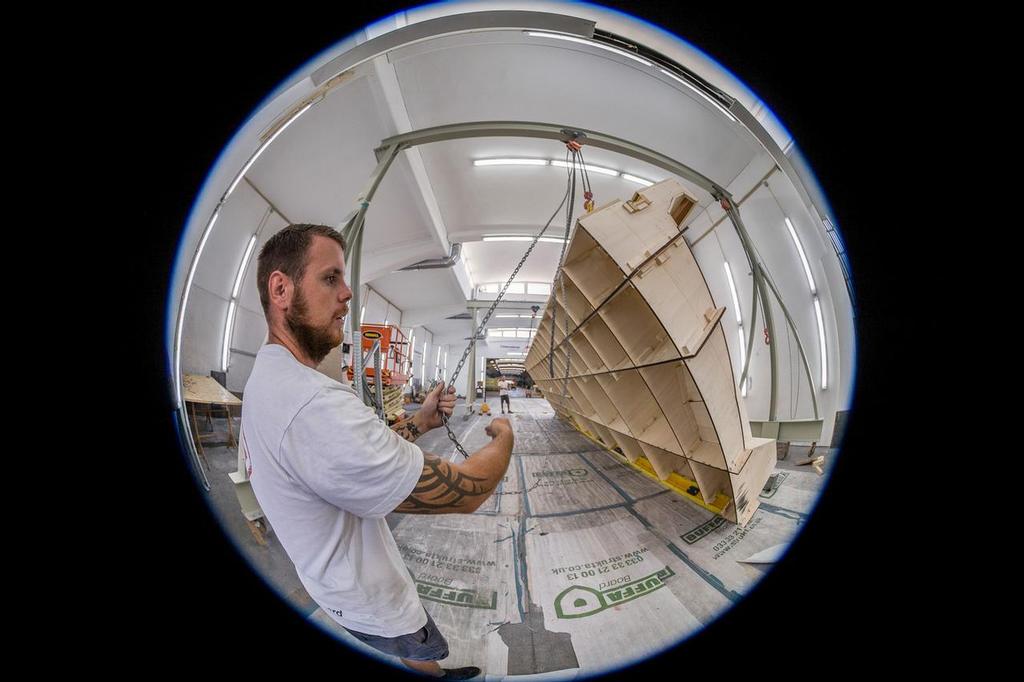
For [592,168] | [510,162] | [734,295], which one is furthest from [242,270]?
[734,295]

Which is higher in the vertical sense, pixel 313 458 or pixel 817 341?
pixel 817 341

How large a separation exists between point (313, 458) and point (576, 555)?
1.80 ft

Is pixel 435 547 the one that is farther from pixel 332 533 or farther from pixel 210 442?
pixel 210 442

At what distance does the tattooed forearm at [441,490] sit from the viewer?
51 cm

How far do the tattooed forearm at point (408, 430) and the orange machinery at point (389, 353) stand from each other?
109 mm

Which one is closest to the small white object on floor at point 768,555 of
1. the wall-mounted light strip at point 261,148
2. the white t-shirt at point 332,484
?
the white t-shirt at point 332,484

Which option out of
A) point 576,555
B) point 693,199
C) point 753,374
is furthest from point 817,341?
point 576,555

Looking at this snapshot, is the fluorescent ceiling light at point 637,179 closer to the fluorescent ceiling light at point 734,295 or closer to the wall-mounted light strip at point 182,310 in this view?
the fluorescent ceiling light at point 734,295

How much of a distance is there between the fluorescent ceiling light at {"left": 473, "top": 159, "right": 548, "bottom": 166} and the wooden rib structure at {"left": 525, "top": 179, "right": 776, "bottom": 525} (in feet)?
0.94

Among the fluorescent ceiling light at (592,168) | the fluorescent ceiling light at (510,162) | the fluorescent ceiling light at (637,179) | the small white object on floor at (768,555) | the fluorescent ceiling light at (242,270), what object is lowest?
the small white object on floor at (768,555)

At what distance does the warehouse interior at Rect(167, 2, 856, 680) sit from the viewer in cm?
54

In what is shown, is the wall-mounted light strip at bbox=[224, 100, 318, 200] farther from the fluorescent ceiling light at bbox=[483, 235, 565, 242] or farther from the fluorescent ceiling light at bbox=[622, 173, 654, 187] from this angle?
the fluorescent ceiling light at bbox=[622, 173, 654, 187]

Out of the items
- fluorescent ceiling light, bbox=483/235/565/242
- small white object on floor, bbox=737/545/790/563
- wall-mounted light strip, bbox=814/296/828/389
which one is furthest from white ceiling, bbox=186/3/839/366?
small white object on floor, bbox=737/545/790/563

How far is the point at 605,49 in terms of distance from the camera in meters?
0.69
